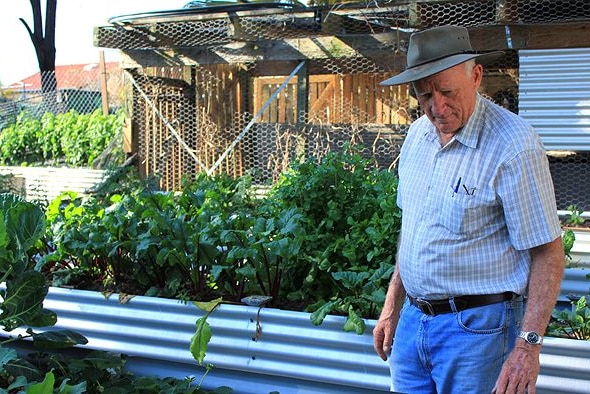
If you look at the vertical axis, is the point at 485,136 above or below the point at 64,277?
above

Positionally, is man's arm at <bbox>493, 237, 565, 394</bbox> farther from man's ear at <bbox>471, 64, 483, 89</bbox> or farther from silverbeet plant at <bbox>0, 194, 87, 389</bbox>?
silverbeet plant at <bbox>0, 194, 87, 389</bbox>

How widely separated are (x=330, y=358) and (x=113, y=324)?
139 cm

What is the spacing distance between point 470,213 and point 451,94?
410mm

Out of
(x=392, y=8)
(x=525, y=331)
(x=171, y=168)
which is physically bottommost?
(x=171, y=168)

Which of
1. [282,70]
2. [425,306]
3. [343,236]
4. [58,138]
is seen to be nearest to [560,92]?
[282,70]

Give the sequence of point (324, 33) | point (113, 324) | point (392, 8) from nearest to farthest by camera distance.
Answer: point (113, 324) < point (392, 8) < point (324, 33)

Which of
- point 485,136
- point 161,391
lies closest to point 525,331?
point 485,136

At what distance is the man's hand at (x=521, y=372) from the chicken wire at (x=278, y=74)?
5566 millimetres

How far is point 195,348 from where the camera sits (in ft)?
12.9

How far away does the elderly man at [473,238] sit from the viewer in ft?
8.27

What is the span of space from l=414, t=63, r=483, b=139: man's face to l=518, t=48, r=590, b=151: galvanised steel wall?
6934 mm

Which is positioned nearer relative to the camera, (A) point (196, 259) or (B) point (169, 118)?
(A) point (196, 259)

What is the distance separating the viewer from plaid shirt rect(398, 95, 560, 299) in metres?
2.52

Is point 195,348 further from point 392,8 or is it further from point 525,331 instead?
point 392,8
